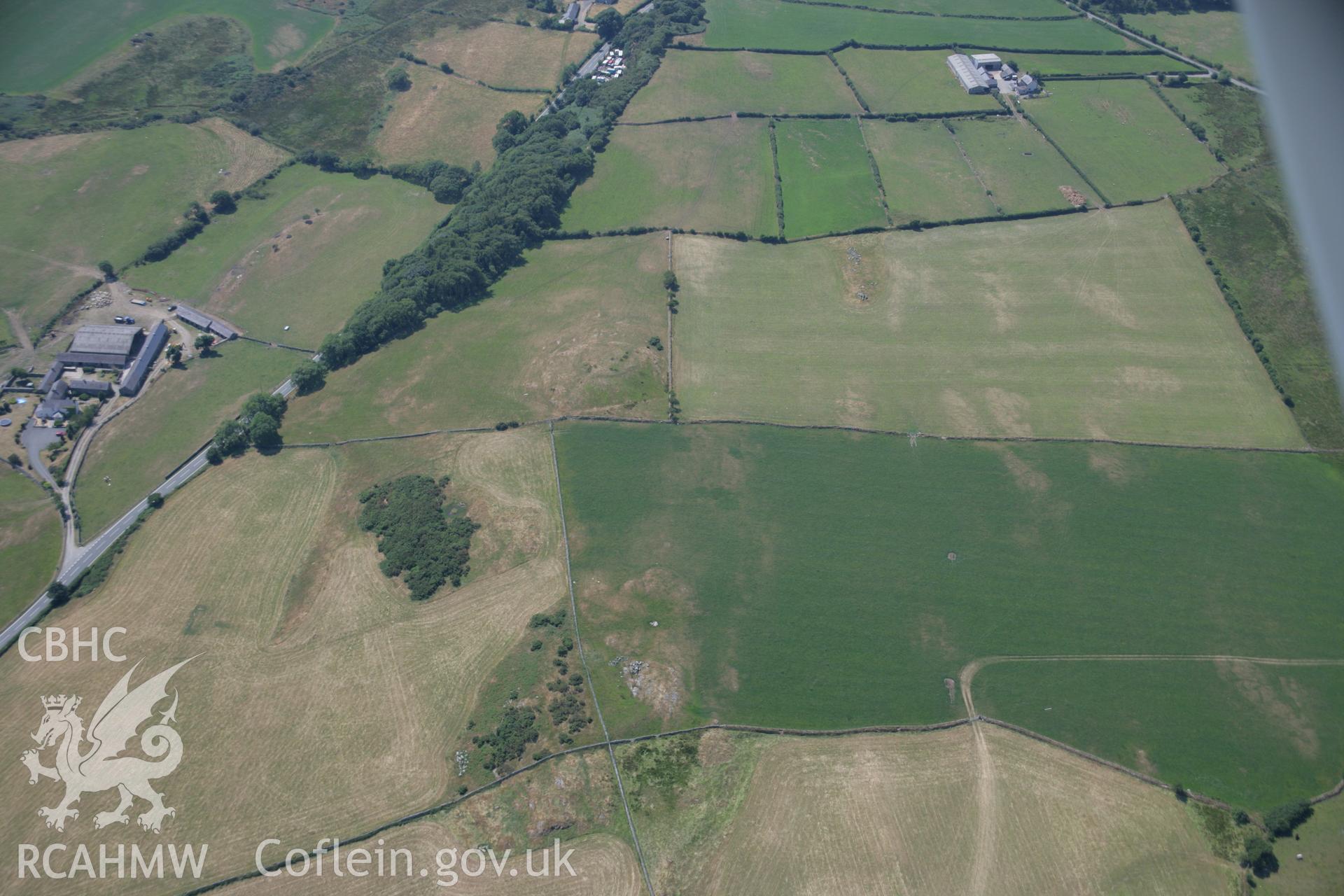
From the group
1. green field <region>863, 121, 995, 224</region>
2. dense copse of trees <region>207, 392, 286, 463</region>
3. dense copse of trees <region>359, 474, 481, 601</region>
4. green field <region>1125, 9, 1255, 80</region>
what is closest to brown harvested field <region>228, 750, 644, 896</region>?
dense copse of trees <region>359, 474, 481, 601</region>

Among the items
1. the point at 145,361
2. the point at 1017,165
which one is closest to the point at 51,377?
the point at 145,361

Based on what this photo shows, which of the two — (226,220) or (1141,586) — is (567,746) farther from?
(226,220)

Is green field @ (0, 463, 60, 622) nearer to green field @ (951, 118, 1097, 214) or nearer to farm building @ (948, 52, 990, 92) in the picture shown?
green field @ (951, 118, 1097, 214)

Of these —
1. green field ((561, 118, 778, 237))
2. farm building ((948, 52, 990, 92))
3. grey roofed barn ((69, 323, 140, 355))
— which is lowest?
grey roofed barn ((69, 323, 140, 355))

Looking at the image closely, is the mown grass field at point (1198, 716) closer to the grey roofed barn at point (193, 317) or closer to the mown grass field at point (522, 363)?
the mown grass field at point (522, 363)

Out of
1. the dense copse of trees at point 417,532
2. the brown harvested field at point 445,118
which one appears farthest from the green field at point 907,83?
the dense copse of trees at point 417,532
